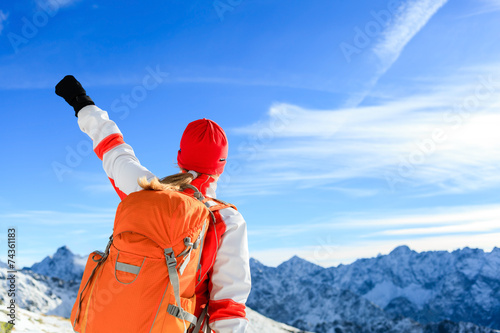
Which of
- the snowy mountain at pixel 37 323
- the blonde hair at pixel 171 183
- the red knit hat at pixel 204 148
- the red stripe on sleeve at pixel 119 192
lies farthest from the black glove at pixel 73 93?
the snowy mountain at pixel 37 323

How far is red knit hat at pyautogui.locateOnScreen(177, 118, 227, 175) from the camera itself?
5.30 metres

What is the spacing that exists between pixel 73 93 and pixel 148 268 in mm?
3099

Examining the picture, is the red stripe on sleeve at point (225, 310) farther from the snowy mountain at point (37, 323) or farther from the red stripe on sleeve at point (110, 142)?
the snowy mountain at point (37, 323)

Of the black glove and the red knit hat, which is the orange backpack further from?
the black glove

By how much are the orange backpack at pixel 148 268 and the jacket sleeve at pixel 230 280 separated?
39cm

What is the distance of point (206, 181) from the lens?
5.34 m

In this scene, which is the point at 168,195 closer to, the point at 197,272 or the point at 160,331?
the point at 197,272

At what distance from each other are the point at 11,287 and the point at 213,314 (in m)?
12.6

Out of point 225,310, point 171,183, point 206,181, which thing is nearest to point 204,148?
point 206,181

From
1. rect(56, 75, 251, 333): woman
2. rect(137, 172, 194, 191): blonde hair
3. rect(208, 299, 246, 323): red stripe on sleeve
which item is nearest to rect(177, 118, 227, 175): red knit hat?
rect(56, 75, 251, 333): woman

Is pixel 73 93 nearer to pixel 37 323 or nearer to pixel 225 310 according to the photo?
pixel 225 310

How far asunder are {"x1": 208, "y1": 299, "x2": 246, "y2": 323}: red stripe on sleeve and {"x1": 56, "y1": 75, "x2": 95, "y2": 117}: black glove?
336 centimetres

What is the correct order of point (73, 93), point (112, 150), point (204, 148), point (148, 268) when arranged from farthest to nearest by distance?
1. point (73, 93)
2. point (112, 150)
3. point (204, 148)
4. point (148, 268)

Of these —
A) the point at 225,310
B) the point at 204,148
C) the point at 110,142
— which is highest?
the point at 110,142
